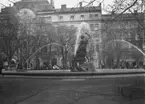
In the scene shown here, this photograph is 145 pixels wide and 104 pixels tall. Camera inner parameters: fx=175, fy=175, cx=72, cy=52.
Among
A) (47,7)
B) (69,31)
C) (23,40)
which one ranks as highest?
(47,7)

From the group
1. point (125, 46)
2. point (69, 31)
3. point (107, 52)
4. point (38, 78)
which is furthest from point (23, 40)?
point (125, 46)

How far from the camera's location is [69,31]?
118 feet

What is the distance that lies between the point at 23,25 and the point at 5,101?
24850mm

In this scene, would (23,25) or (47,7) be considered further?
(47,7)

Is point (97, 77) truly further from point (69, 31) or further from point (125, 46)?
point (125, 46)

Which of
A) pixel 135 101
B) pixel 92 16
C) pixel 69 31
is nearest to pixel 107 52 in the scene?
pixel 69 31

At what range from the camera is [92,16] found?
170 feet

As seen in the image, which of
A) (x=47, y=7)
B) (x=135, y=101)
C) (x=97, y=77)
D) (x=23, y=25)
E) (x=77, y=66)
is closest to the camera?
(x=135, y=101)

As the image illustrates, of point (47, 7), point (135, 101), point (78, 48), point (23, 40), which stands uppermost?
point (47, 7)

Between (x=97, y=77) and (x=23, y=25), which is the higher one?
(x=23, y=25)

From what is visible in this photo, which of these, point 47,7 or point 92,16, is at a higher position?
point 47,7

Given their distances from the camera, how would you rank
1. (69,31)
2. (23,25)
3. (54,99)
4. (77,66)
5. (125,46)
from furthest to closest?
(125,46) → (69,31) → (23,25) → (77,66) → (54,99)

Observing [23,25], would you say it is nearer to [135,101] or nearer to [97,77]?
[97,77]

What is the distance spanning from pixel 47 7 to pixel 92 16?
14.2m
